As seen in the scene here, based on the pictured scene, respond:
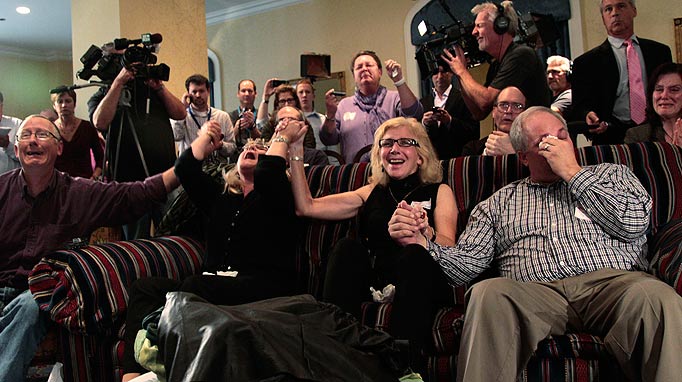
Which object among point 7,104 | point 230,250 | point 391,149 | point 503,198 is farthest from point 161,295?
point 7,104

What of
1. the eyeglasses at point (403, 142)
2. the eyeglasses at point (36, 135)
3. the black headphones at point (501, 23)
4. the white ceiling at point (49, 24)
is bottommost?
the eyeglasses at point (403, 142)

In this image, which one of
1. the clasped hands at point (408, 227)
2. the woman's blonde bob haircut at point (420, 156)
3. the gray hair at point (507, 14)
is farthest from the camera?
the gray hair at point (507, 14)

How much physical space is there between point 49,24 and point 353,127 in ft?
16.9

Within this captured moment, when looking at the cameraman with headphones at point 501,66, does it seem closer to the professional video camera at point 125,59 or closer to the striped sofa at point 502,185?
the striped sofa at point 502,185

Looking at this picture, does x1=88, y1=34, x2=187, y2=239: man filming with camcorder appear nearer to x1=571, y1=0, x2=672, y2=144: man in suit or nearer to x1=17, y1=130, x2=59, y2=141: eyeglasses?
x1=17, y1=130, x2=59, y2=141: eyeglasses

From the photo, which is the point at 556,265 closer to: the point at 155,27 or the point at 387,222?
the point at 387,222

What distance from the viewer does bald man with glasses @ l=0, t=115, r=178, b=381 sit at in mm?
2701

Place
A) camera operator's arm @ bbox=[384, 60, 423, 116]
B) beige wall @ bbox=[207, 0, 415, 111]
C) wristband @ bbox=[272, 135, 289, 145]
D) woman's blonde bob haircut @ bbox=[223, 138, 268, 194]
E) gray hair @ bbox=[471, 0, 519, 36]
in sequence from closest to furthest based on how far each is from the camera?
wristband @ bbox=[272, 135, 289, 145]
woman's blonde bob haircut @ bbox=[223, 138, 268, 194]
gray hair @ bbox=[471, 0, 519, 36]
camera operator's arm @ bbox=[384, 60, 423, 116]
beige wall @ bbox=[207, 0, 415, 111]

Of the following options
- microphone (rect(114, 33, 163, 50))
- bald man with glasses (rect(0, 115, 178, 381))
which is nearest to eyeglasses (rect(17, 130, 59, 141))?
bald man with glasses (rect(0, 115, 178, 381))

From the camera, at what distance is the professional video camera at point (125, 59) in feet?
11.2

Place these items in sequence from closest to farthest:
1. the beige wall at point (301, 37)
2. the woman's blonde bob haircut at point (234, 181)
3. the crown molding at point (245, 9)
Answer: the woman's blonde bob haircut at point (234, 181), the beige wall at point (301, 37), the crown molding at point (245, 9)

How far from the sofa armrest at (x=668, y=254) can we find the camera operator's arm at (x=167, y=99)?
244 cm

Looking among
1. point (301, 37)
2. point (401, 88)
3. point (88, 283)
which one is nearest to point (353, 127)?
point (401, 88)

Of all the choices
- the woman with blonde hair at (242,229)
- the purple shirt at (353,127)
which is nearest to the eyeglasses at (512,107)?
the woman with blonde hair at (242,229)
